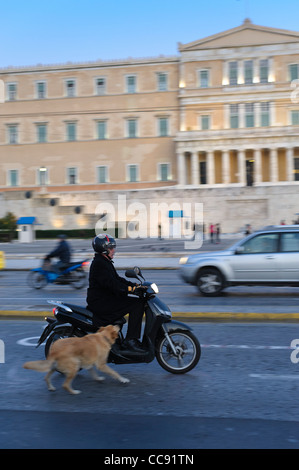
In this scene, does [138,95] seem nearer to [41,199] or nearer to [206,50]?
[206,50]

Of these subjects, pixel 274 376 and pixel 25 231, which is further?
pixel 25 231

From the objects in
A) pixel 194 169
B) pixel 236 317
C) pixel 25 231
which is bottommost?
pixel 236 317

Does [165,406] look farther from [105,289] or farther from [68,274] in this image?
[68,274]

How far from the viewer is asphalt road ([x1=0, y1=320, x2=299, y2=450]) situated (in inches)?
181

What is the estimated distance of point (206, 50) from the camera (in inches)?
2566

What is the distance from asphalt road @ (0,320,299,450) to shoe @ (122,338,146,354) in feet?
1.24

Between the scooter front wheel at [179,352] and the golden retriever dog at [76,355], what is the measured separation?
0.70 m

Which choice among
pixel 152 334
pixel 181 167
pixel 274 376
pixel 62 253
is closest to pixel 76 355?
pixel 152 334

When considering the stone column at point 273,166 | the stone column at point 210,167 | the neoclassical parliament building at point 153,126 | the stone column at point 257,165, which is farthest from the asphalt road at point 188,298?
the stone column at point 273,166

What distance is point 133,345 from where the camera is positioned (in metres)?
6.42

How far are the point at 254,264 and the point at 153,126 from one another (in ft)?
181

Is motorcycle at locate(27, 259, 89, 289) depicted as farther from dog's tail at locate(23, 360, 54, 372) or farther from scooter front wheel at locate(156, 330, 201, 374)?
dog's tail at locate(23, 360, 54, 372)

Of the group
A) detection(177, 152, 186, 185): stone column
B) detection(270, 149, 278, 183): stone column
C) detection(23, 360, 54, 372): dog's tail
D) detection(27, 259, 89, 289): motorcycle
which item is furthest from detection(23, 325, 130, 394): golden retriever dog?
detection(177, 152, 186, 185): stone column

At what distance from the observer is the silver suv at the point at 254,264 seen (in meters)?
13.3
